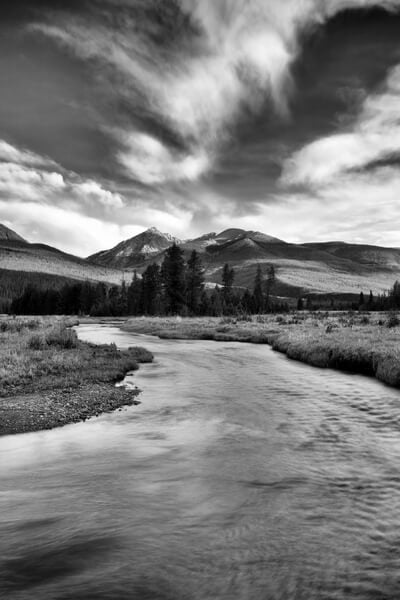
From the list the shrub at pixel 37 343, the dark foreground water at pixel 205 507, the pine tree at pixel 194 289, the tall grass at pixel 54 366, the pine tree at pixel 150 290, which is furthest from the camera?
the pine tree at pixel 150 290

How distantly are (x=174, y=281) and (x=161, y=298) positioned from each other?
78.7 feet

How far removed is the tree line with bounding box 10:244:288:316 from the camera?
A: 8938 centimetres

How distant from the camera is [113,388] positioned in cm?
1697

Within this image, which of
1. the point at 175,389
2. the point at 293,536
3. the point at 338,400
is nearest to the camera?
the point at 293,536

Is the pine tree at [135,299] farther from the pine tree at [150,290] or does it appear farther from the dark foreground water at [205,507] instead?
the dark foreground water at [205,507]

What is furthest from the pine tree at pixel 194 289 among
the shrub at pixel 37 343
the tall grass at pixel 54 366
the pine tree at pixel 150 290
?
the tall grass at pixel 54 366

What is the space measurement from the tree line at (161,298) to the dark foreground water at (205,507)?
7555cm

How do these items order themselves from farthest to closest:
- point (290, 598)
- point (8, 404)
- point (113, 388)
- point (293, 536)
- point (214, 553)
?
point (113, 388) < point (8, 404) < point (293, 536) < point (214, 553) < point (290, 598)

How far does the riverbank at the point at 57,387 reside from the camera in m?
12.7

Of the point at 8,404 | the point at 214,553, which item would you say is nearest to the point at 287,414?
the point at 214,553

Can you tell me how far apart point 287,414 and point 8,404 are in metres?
9.81

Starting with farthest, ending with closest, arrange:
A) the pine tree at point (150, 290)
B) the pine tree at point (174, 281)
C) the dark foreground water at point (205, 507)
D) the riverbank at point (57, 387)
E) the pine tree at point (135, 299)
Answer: the pine tree at point (135, 299) < the pine tree at point (150, 290) < the pine tree at point (174, 281) < the riverbank at point (57, 387) < the dark foreground water at point (205, 507)

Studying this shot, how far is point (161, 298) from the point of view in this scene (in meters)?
111

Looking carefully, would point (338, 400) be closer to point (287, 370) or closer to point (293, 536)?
point (287, 370)
